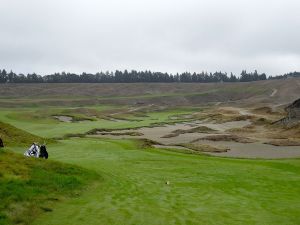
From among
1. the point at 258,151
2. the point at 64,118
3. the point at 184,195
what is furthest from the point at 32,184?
the point at 64,118

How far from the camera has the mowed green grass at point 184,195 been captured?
19.5 m

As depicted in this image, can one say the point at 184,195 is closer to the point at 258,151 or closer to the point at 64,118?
the point at 258,151

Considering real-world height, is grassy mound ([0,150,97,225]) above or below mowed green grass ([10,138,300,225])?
above

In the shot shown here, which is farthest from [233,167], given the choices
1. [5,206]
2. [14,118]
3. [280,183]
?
[14,118]

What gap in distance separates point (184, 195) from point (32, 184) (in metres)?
8.11

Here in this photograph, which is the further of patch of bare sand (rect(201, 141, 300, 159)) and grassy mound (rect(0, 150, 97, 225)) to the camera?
patch of bare sand (rect(201, 141, 300, 159))

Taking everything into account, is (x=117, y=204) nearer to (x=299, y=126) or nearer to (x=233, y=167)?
(x=233, y=167)

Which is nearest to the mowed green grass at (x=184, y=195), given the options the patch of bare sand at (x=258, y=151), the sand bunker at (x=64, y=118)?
the patch of bare sand at (x=258, y=151)

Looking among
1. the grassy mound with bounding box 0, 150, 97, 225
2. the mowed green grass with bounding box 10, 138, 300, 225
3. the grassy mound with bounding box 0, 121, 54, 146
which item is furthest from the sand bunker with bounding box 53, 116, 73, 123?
the grassy mound with bounding box 0, 150, 97, 225

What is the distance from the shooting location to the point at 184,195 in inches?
977

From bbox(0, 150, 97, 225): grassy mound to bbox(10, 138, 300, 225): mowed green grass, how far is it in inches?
33.8

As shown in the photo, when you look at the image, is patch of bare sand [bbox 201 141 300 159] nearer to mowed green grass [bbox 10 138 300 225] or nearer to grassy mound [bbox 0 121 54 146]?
mowed green grass [bbox 10 138 300 225]

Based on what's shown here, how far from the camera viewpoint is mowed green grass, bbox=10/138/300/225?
1952 centimetres

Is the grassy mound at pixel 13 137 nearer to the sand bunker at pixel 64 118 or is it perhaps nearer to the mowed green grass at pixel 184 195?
the mowed green grass at pixel 184 195
